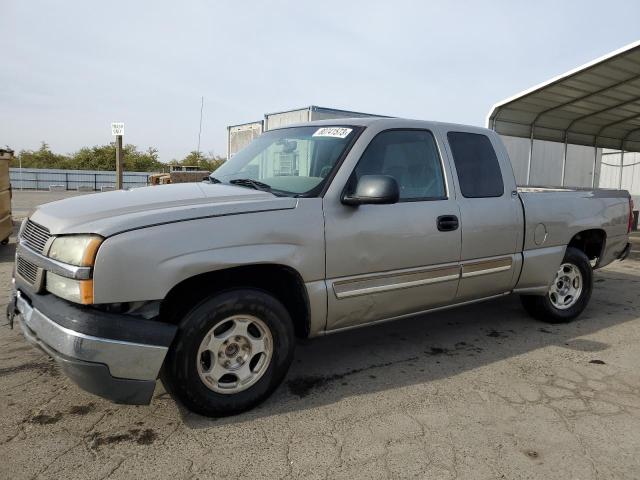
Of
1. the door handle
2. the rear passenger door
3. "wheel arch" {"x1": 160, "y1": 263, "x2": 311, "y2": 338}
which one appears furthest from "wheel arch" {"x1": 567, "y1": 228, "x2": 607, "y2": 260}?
"wheel arch" {"x1": 160, "y1": 263, "x2": 311, "y2": 338}

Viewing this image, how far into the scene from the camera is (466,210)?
387cm

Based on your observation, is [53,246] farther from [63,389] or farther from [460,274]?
[460,274]

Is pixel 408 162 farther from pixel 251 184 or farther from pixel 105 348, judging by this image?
pixel 105 348

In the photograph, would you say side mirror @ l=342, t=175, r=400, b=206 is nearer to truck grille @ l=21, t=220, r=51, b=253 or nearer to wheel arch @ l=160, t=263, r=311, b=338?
wheel arch @ l=160, t=263, r=311, b=338

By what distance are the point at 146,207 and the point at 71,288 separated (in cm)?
60

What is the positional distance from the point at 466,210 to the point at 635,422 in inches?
70.1

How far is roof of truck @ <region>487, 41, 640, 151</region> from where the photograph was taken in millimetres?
9719

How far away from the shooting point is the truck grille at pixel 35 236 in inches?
110

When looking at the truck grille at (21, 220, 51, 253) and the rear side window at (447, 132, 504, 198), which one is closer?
the truck grille at (21, 220, 51, 253)

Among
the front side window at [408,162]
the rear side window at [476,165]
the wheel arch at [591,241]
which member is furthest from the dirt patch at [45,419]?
the wheel arch at [591,241]

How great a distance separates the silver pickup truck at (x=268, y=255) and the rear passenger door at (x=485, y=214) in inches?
0.5

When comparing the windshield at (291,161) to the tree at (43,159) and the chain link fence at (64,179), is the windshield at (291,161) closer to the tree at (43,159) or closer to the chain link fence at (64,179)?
the chain link fence at (64,179)

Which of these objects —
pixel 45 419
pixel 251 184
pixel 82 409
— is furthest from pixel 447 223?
pixel 45 419

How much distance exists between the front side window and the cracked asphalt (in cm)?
136
